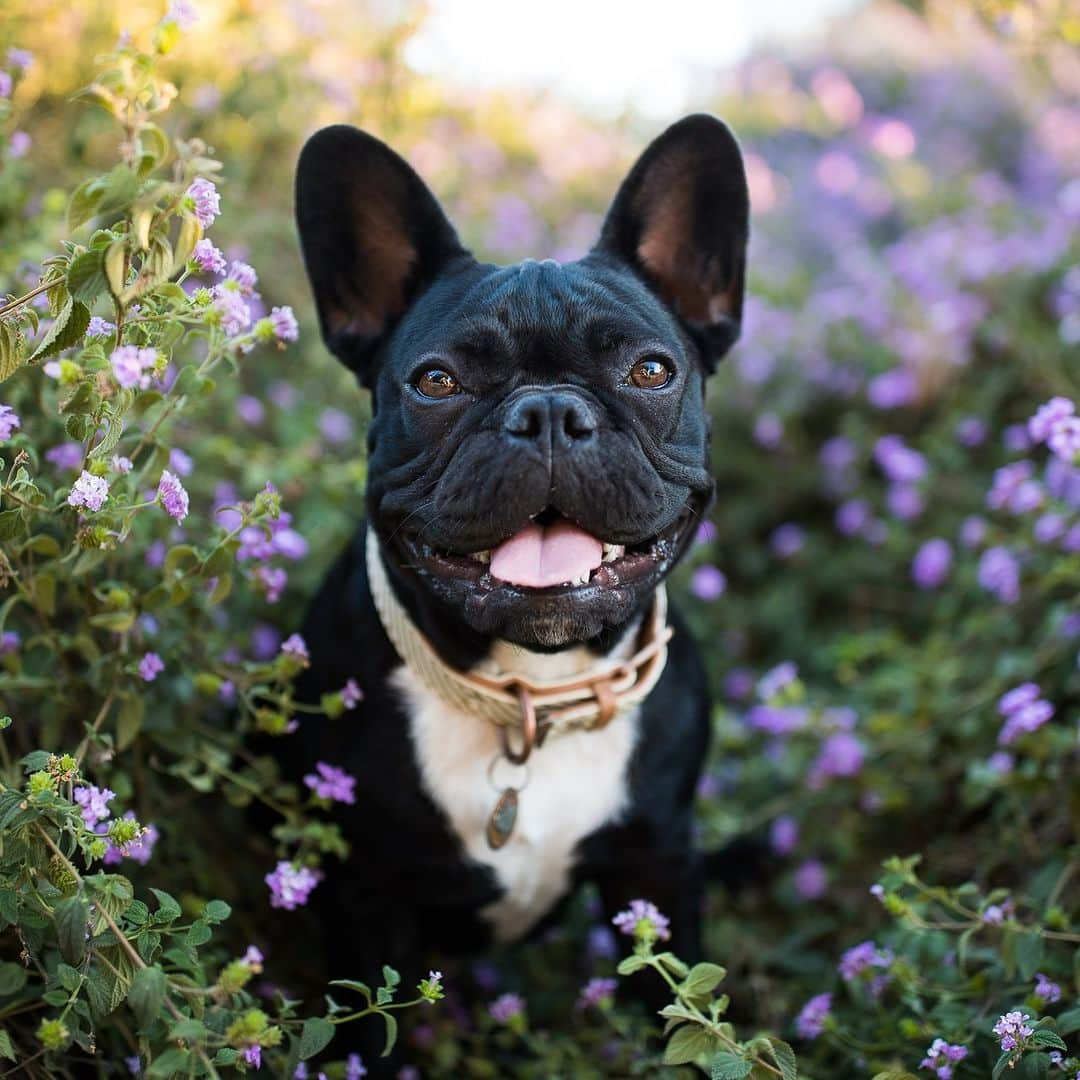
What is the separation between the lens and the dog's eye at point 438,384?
2.28 m

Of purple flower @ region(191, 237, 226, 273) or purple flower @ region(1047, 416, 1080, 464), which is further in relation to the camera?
purple flower @ region(1047, 416, 1080, 464)

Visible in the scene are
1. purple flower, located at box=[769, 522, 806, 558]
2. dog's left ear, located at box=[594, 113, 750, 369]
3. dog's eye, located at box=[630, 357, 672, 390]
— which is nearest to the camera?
dog's eye, located at box=[630, 357, 672, 390]

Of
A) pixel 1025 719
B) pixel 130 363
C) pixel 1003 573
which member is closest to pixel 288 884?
pixel 130 363

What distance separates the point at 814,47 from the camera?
32.2 feet

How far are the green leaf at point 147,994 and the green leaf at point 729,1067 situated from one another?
798 millimetres

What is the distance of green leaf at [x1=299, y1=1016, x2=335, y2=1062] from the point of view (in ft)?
5.83

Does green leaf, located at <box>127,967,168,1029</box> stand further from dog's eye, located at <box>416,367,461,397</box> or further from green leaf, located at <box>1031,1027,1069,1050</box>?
green leaf, located at <box>1031,1027,1069,1050</box>

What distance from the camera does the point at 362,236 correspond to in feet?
8.40

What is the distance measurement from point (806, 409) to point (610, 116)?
2.45 meters

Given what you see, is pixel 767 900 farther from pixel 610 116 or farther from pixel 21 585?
pixel 610 116

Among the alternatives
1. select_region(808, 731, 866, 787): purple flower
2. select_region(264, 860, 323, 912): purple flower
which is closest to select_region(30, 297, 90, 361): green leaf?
select_region(264, 860, 323, 912): purple flower

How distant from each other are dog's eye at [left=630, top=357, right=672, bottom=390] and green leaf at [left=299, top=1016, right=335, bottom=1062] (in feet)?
3.95

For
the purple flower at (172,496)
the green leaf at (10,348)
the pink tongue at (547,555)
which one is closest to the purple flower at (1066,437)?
→ the pink tongue at (547,555)

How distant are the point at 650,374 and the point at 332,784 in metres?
0.98
